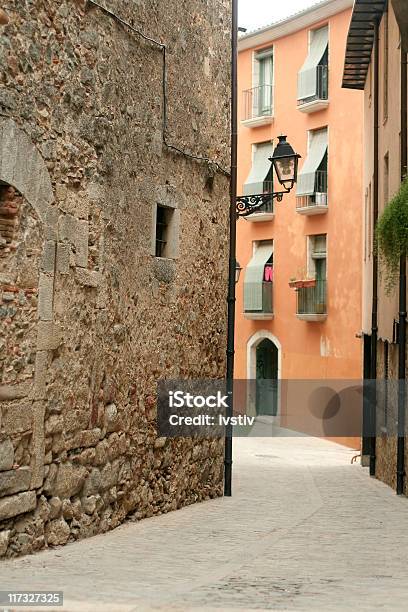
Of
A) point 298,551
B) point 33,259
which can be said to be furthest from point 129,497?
point 33,259

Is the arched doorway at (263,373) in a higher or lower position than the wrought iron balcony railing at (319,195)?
lower

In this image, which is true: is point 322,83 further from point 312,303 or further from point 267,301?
point 267,301

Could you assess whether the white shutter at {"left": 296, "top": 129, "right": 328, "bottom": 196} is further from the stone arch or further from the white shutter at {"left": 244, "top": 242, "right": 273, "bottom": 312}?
the stone arch

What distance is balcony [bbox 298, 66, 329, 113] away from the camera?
27.7 meters

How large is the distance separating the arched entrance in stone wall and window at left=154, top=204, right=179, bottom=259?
2698 mm

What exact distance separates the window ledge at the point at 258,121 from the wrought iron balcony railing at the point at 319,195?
3.02 meters

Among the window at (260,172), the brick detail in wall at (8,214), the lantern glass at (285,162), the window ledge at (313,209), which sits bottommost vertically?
the brick detail in wall at (8,214)

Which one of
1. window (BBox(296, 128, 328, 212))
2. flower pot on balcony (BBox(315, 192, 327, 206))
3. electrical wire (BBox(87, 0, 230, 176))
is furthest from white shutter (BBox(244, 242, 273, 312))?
electrical wire (BBox(87, 0, 230, 176))

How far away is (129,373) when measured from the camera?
30.7ft

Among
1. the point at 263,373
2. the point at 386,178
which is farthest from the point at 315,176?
the point at 386,178

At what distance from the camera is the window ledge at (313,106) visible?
2764 cm

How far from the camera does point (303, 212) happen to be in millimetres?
28109

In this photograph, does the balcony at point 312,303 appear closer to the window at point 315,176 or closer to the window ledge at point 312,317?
the window ledge at point 312,317

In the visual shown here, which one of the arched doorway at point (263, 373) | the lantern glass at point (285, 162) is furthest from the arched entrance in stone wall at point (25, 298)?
the arched doorway at point (263, 373)
